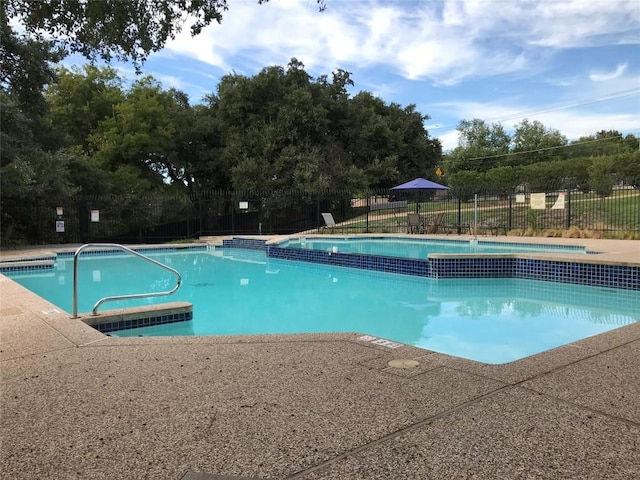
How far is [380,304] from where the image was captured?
24.8 ft

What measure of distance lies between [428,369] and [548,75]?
28.9 m

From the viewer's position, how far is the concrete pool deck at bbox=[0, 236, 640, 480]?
1937 mm

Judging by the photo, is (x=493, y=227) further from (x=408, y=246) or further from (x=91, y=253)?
(x=91, y=253)

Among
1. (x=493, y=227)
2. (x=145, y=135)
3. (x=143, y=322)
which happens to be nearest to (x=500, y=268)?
(x=143, y=322)

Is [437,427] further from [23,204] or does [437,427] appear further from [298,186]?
[298,186]

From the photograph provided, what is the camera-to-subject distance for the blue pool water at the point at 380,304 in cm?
557

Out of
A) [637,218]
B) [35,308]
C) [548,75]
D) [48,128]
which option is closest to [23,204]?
[48,128]

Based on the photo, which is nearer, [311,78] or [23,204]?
[23,204]

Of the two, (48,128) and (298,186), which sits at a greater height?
(48,128)

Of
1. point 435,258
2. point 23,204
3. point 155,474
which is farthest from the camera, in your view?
point 23,204

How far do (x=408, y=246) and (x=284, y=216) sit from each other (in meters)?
7.41

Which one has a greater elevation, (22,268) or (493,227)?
(493,227)

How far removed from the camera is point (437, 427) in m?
2.25

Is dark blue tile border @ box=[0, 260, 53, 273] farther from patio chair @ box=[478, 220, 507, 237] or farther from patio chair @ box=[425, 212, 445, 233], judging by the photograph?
patio chair @ box=[478, 220, 507, 237]
